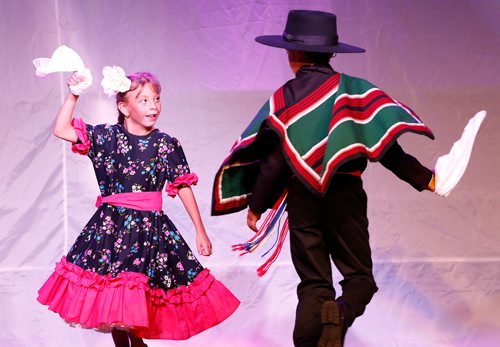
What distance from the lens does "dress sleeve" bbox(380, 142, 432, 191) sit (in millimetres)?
3039

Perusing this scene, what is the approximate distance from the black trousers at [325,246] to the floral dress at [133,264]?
1.54 ft

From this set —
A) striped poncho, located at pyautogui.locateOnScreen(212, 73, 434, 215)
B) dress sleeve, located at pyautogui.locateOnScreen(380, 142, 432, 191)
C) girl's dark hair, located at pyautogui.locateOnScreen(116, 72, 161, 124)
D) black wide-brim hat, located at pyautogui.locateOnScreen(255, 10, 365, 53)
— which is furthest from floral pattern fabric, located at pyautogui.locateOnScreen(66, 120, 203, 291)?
dress sleeve, located at pyautogui.locateOnScreen(380, 142, 432, 191)

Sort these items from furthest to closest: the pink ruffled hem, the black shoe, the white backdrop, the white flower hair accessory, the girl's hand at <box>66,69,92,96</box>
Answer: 1. the white backdrop
2. the white flower hair accessory
3. the girl's hand at <box>66,69,92,96</box>
4. the pink ruffled hem
5. the black shoe

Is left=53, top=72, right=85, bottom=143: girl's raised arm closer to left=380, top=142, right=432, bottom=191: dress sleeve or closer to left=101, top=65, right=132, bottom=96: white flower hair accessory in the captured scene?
left=101, top=65, right=132, bottom=96: white flower hair accessory

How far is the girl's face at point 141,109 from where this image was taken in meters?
Result: 3.45

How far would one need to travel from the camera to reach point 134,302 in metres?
→ 3.21

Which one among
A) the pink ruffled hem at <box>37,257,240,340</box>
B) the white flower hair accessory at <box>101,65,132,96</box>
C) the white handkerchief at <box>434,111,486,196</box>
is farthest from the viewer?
the white flower hair accessory at <box>101,65,132,96</box>

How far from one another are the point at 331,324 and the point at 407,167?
54 centimetres

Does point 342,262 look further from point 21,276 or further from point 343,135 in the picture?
point 21,276

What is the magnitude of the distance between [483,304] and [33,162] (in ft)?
6.76

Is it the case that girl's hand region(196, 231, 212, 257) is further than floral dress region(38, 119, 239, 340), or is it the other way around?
girl's hand region(196, 231, 212, 257)

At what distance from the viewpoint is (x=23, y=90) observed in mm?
4367

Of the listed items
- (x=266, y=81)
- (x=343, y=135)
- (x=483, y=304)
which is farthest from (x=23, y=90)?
(x=483, y=304)

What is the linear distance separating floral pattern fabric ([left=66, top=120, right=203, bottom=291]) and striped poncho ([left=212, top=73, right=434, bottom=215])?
47 centimetres
